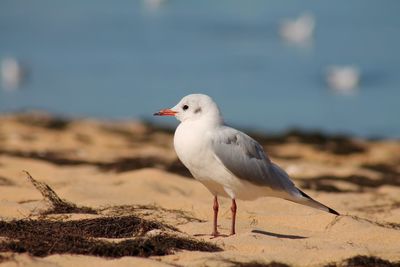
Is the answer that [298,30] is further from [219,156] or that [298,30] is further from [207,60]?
[219,156]

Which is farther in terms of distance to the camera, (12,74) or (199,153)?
(12,74)

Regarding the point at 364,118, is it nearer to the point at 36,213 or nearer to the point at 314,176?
the point at 314,176

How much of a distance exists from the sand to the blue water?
157 inches

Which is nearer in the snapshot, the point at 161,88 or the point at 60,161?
the point at 60,161

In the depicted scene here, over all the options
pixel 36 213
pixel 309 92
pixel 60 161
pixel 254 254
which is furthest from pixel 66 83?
pixel 254 254

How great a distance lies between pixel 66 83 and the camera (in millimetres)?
21875

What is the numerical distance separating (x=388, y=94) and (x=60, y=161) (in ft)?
44.7

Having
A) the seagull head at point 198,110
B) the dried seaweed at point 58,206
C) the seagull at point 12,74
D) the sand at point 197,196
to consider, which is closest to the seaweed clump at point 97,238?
the sand at point 197,196

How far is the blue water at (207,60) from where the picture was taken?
2003 cm

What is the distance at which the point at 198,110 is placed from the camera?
585 centimetres

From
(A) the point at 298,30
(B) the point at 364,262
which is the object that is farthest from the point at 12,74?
(B) the point at 364,262

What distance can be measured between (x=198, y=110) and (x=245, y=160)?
0.44 meters

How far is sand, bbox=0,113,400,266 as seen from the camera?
509cm

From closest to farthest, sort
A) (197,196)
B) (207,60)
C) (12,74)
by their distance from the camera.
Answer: (197,196)
(12,74)
(207,60)
